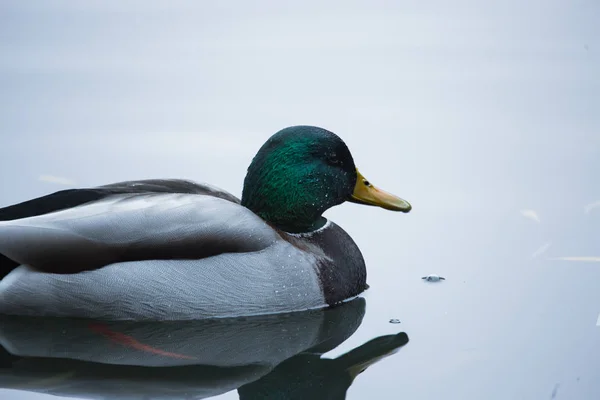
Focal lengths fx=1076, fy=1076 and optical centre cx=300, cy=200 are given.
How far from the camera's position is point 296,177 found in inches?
284

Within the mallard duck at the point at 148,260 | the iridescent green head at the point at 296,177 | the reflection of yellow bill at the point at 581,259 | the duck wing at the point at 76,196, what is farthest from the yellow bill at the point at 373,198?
the reflection of yellow bill at the point at 581,259

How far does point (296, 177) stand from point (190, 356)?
1.64 meters

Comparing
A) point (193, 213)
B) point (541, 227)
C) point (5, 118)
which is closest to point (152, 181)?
point (193, 213)

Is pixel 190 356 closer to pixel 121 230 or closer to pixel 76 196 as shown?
pixel 121 230

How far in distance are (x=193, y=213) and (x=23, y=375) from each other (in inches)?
57.2

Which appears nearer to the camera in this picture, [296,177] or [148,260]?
[148,260]

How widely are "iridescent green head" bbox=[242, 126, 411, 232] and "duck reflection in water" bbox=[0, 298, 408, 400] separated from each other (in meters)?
0.73

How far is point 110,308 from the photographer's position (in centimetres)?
655

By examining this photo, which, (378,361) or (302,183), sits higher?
(302,183)

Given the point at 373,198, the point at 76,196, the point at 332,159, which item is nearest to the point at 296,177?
the point at 332,159

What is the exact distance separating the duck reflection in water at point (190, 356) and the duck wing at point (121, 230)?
0.42 meters

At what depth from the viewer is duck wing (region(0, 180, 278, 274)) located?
6.41 metres

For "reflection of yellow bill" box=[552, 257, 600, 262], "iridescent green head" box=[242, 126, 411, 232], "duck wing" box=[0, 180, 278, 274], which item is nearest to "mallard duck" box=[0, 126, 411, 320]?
"duck wing" box=[0, 180, 278, 274]

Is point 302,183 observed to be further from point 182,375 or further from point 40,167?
point 40,167
